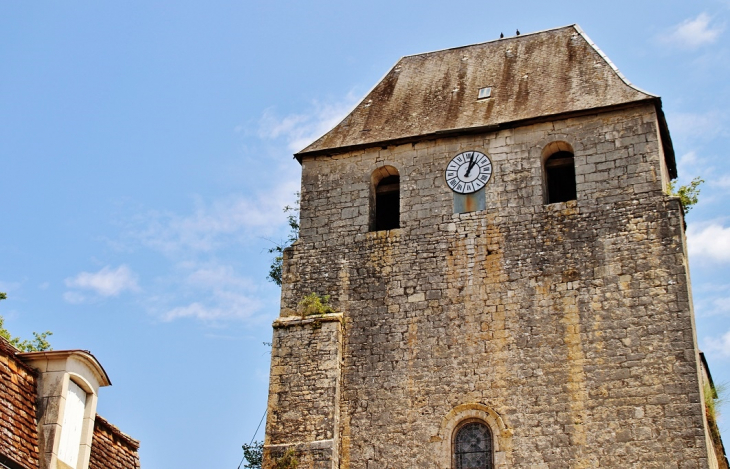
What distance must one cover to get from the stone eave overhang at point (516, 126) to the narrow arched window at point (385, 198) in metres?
0.52

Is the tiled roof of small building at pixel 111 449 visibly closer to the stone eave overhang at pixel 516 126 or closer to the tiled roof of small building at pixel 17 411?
the tiled roof of small building at pixel 17 411

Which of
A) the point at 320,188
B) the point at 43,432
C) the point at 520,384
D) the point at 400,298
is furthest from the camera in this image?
the point at 320,188

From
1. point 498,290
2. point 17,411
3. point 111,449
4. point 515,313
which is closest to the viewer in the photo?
point 17,411

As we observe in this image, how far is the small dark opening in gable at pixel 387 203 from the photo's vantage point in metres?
20.8

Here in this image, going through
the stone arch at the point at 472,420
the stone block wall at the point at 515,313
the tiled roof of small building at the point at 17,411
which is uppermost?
the stone block wall at the point at 515,313

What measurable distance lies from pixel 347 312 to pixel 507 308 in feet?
8.81

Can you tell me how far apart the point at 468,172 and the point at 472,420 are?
444cm

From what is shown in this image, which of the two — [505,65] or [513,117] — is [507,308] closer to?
[513,117]

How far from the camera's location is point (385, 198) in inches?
827

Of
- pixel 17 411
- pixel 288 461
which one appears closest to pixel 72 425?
pixel 17 411

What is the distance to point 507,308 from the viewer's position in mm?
18688

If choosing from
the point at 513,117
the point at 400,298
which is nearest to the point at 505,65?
the point at 513,117

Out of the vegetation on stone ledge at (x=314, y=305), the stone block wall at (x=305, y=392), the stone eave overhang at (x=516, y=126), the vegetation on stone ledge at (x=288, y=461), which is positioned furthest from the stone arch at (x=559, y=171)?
the vegetation on stone ledge at (x=288, y=461)

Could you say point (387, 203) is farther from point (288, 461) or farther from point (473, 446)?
point (288, 461)
